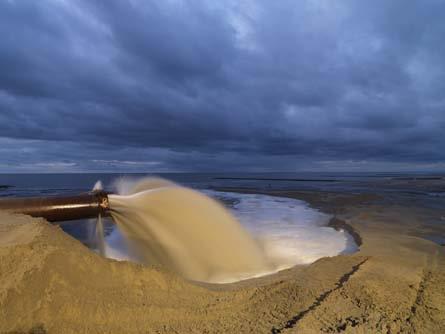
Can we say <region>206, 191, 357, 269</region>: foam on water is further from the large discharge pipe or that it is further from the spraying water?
the large discharge pipe

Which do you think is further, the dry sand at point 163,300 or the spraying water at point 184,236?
the spraying water at point 184,236

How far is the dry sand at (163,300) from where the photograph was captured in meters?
2.37

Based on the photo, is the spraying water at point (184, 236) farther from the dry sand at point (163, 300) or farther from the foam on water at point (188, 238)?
the dry sand at point (163, 300)

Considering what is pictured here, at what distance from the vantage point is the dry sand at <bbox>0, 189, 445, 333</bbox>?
237 cm

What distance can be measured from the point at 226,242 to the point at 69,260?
145 inches

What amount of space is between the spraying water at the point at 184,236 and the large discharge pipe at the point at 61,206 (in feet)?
0.88

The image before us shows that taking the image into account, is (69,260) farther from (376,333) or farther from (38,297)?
(376,333)

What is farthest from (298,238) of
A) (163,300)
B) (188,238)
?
(163,300)

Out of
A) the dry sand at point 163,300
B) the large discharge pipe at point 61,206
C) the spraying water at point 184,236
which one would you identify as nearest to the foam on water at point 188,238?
the spraying water at point 184,236

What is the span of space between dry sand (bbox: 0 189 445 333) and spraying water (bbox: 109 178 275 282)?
1848 millimetres

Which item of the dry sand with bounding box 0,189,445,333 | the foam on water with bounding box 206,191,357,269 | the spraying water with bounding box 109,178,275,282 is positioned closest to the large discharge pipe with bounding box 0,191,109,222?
the spraying water with bounding box 109,178,275,282

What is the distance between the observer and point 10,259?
262cm

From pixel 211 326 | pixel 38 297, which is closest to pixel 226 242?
pixel 211 326

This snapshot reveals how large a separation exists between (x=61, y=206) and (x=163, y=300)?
10.1 feet
